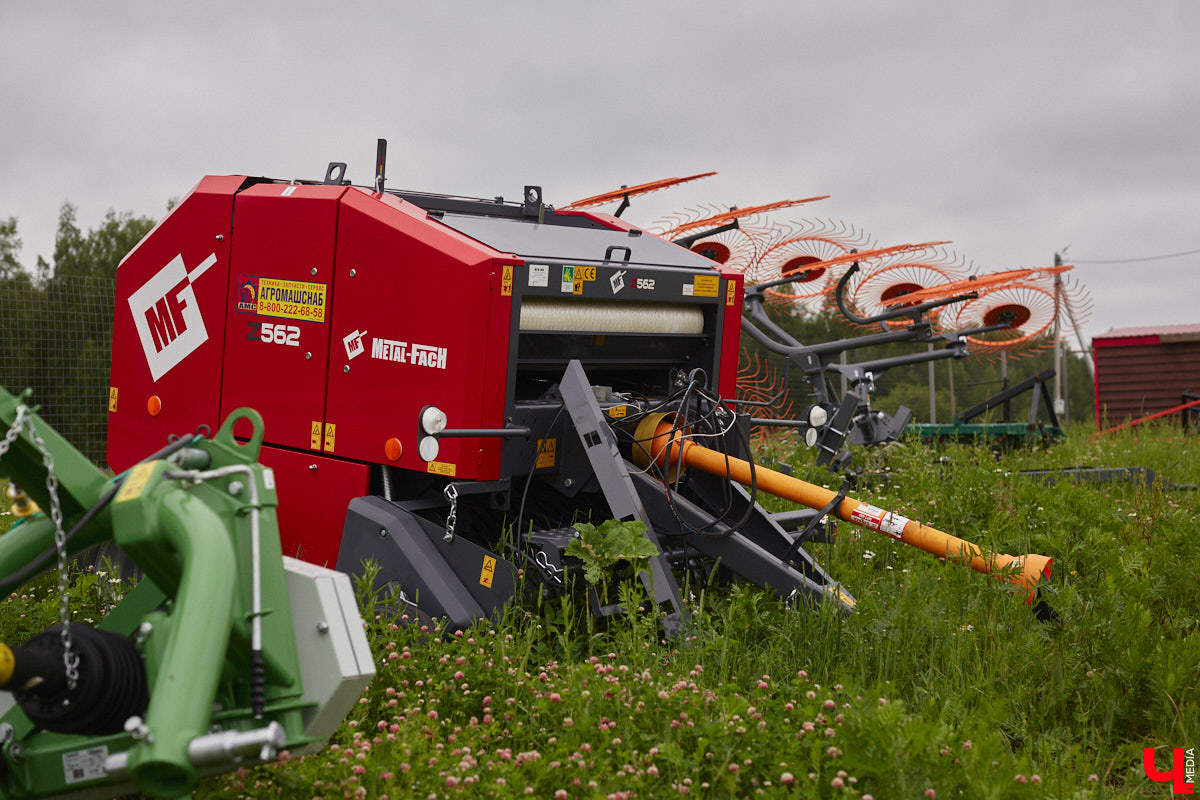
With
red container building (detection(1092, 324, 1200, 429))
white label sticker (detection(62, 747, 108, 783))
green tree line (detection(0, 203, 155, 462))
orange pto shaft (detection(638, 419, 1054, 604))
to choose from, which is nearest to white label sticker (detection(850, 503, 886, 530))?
orange pto shaft (detection(638, 419, 1054, 604))

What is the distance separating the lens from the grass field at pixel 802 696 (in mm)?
2752

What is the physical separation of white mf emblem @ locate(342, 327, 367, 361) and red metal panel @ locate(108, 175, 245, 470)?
0.84 m

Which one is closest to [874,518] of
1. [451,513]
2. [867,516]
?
[867,516]

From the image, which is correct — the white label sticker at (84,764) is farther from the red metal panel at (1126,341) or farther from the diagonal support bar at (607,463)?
the red metal panel at (1126,341)

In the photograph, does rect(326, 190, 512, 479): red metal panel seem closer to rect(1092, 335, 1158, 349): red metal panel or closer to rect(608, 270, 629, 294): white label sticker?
rect(608, 270, 629, 294): white label sticker

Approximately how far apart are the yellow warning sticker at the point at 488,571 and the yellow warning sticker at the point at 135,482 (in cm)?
171

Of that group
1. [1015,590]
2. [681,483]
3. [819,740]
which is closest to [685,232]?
[681,483]

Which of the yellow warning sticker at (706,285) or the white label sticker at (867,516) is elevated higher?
the yellow warning sticker at (706,285)

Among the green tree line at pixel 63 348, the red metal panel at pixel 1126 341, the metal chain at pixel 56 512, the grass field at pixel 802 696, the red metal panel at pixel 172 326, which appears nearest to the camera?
the metal chain at pixel 56 512

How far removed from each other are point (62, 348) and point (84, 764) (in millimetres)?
13930

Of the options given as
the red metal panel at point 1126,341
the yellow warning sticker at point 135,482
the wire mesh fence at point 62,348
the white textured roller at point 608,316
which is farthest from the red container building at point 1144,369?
the yellow warning sticker at point 135,482

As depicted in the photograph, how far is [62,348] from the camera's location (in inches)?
588

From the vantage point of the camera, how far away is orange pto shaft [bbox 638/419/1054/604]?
4281mm

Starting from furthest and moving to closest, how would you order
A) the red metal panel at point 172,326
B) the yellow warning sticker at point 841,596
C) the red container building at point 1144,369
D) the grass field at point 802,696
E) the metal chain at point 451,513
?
the red container building at point 1144,369 → the red metal panel at point 172,326 → the metal chain at point 451,513 → the yellow warning sticker at point 841,596 → the grass field at point 802,696
